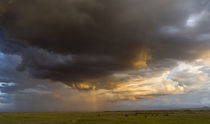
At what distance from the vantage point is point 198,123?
6762 cm

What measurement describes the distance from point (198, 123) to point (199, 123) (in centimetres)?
42

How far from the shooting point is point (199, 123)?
67.6 meters
